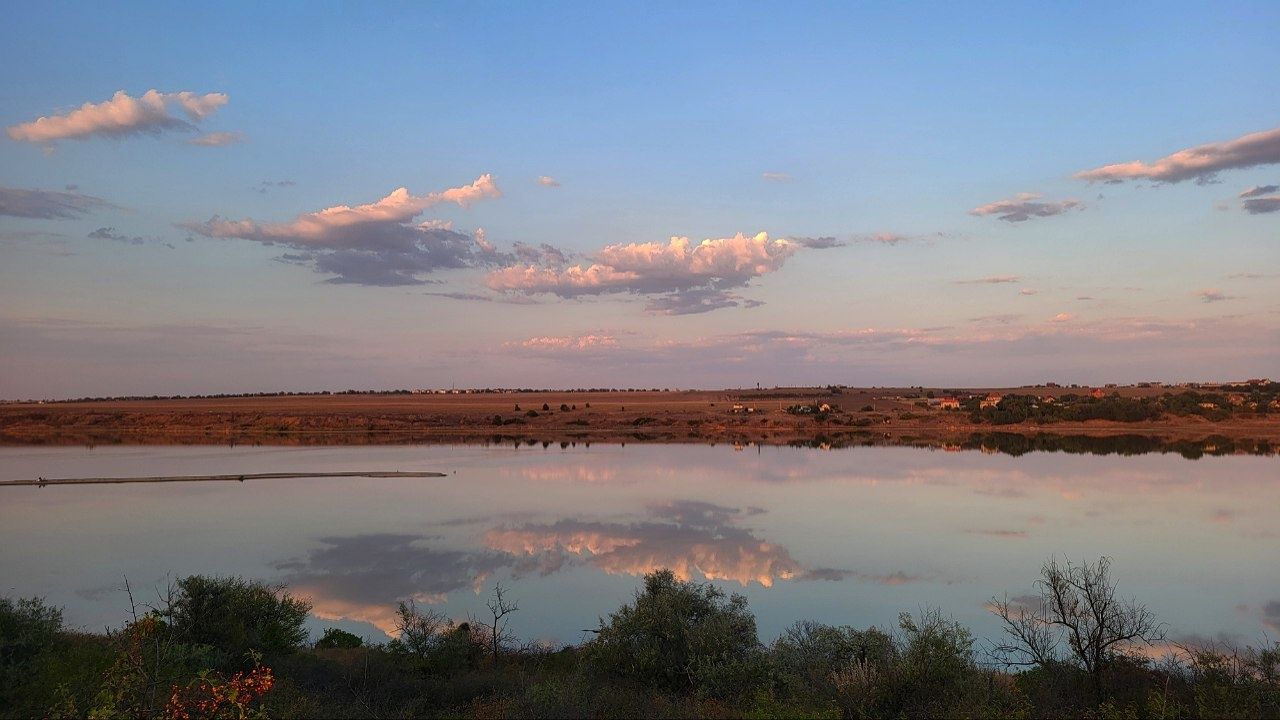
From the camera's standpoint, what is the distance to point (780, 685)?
11180 millimetres

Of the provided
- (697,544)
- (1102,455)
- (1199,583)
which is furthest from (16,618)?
(1102,455)

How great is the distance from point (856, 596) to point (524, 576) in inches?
315

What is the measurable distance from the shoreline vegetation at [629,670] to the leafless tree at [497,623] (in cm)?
14

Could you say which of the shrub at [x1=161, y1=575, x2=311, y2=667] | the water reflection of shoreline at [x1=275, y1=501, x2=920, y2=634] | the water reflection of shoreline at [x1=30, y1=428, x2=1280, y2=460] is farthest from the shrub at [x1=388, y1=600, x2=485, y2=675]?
the water reflection of shoreline at [x1=30, y1=428, x2=1280, y2=460]

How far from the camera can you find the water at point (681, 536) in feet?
58.2

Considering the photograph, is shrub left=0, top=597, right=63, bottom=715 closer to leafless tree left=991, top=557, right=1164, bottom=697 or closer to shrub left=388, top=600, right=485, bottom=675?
shrub left=388, top=600, right=485, bottom=675

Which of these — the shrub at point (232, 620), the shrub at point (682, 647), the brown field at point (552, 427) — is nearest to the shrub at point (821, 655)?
the shrub at point (682, 647)

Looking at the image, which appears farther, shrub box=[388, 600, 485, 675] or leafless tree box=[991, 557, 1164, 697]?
shrub box=[388, 600, 485, 675]

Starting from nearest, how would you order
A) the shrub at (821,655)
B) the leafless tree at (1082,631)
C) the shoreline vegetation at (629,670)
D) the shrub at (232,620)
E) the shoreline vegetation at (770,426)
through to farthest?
the shoreline vegetation at (629,670) → the leafless tree at (1082,631) → the shrub at (821,655) → the shrub at (232,620) → the shoreline vegetation at (770,426)

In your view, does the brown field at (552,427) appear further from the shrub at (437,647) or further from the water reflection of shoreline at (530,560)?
the shrub at (437,647)

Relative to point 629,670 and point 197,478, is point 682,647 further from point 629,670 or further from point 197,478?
point 197,478

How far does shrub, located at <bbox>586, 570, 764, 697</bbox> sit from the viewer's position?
1130 cm

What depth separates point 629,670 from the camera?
12.2m

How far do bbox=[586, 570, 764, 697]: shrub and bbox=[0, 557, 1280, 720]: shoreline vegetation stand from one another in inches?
1.0
